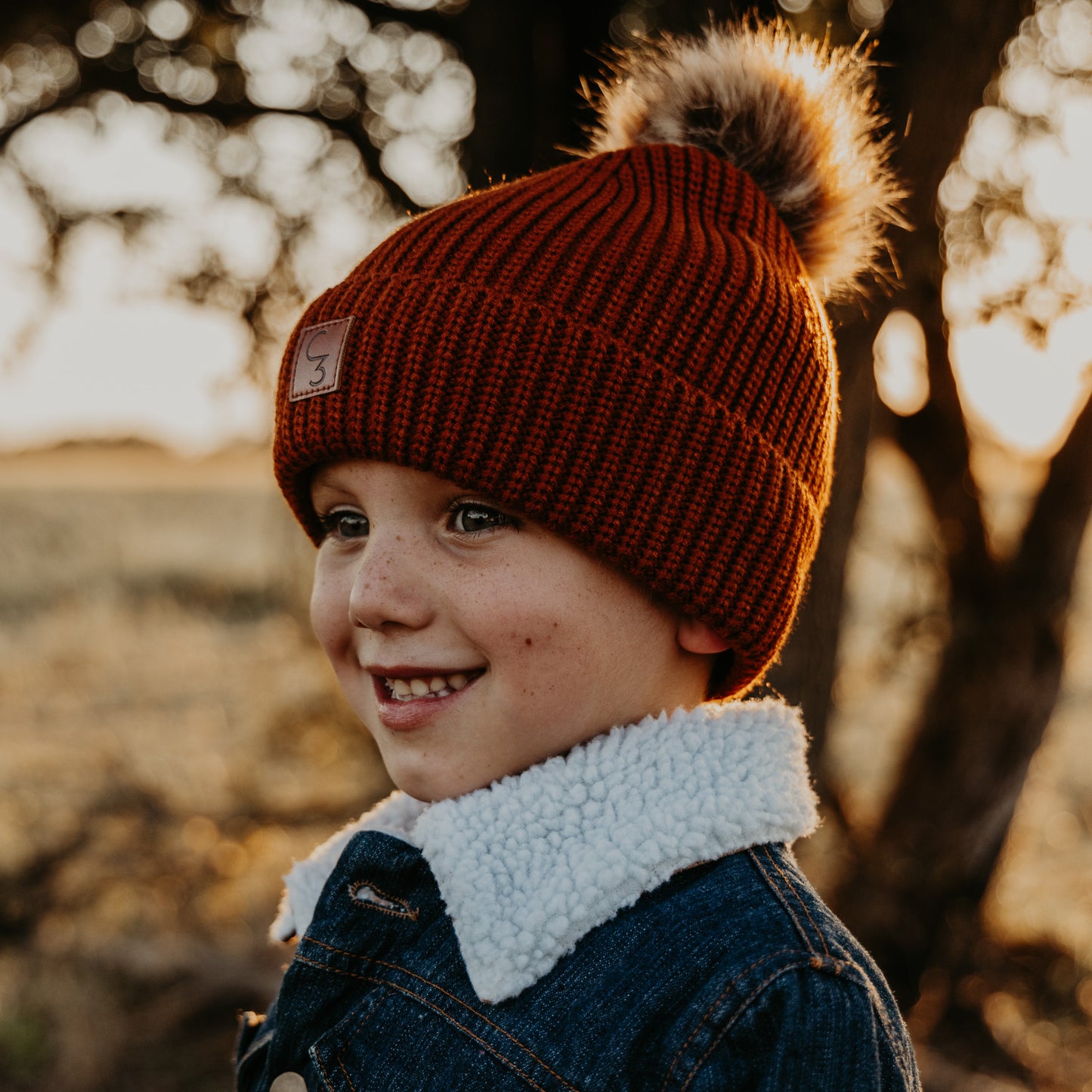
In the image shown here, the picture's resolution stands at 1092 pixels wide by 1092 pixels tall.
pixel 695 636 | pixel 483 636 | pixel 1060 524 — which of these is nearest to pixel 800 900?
pixel 695 636

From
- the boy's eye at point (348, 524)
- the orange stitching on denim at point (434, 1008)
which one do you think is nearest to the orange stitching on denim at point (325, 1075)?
the orange stitching on denim at point (434, 1008)

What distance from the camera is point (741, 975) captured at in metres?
1.18

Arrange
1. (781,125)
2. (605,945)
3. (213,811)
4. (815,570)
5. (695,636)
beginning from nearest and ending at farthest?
(605,945) → (695,636) → (781,125) → (815,570) → (213,811)

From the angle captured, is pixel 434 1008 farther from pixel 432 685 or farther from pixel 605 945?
pixel 432 685

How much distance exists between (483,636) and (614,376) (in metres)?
0.40

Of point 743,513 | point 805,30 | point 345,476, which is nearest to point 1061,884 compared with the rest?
point 805,30

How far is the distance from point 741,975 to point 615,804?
10.3 inches

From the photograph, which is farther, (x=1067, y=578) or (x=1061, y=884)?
(x=1061, y=884)

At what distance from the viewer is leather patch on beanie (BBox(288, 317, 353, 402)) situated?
59.9 inches

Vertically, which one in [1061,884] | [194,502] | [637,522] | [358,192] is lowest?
[194,502]

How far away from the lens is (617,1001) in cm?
124

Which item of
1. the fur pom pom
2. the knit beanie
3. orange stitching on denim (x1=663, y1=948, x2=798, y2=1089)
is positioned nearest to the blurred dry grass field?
the fur pom pom

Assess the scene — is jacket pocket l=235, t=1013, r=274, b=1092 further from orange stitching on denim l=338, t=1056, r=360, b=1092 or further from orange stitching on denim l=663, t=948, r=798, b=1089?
orange stitching on denim l=663, t=948, r=798, b=1089

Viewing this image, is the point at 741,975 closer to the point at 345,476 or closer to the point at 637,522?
the point at 637,522
